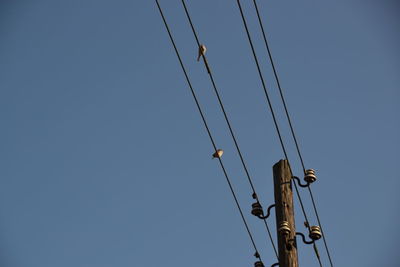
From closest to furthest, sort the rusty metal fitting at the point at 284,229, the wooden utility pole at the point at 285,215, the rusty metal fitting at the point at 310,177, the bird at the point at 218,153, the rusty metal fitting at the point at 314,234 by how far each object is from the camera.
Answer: the wooden utility pole at the point at 285,215
the rusty metal fitting at the point at 284,229
the rusty metal fitting at the point at 314,234
the rusty metal fitting at the point at 310,177
the bird at the point at 218,153

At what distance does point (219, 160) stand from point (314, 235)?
1.47m

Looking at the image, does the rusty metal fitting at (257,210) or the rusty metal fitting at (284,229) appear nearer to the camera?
the rusty metal fitting at (284,229)

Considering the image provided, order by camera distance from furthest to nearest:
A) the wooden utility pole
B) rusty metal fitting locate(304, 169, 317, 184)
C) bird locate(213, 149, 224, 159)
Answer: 1. bird locate(213, 149, 224, 159)
2. rusty metal fitting locate(304, 169, 317, 184)
3. the wooden utility pole

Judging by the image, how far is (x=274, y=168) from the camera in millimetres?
6762

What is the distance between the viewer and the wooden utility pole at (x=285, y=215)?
5777mm

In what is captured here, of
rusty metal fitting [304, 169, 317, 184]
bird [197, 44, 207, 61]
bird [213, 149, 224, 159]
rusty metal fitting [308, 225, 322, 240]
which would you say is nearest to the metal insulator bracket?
rusty metal fitting [304, 169, 317, 184]

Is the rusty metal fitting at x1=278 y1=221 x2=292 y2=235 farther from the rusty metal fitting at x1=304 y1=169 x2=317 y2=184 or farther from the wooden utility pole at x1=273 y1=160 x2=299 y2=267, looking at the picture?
the rusty metal fitting at x1=304 y1=169 x2=317 y2=184

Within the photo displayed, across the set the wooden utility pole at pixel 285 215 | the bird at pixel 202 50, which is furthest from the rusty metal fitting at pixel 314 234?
the bird at pixel 202 50

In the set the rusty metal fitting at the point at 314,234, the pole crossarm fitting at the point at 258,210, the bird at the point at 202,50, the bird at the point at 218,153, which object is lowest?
the rusty metal fitting at the point at 314,234

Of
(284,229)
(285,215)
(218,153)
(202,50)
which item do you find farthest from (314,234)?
(202,50)

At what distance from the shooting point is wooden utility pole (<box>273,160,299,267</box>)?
227 inches

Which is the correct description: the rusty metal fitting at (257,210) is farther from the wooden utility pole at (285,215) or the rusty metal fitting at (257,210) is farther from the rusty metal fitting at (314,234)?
the rusty metal fitting at (314,234)

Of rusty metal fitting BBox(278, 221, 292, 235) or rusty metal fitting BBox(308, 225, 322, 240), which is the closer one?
rusty metal fitting BBox(278, 221, 292, 235)

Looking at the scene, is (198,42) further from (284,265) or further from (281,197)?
(284,265)
